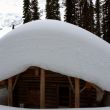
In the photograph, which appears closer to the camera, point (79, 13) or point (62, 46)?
point (62, 46)

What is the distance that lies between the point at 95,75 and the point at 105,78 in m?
0.64

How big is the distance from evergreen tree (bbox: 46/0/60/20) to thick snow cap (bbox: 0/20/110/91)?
37650mm

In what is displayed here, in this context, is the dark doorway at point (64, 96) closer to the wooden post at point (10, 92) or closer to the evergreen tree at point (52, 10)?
the wooden post at point (10, 92)

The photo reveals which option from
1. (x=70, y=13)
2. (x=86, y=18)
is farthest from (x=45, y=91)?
(x=86, y=18)

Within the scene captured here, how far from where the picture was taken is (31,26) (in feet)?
59.7

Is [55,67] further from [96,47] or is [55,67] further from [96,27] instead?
[96,27]

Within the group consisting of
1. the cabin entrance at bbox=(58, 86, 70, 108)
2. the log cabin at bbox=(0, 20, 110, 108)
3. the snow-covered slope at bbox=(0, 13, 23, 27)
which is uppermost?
the snow-covered slope at bbox=(0, 13, 23, 27)

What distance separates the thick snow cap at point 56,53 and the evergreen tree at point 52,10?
3765 centimetres

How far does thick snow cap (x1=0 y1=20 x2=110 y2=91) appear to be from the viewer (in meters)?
15.5

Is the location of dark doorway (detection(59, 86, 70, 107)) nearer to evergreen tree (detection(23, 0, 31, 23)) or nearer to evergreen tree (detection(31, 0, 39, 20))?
evergreen tree (detection(23, 0, 31, 23))

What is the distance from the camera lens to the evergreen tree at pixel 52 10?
55.5 metres

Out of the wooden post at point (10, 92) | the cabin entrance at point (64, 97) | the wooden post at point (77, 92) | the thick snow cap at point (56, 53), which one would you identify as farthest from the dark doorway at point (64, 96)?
the wooden post at point (10, 92)

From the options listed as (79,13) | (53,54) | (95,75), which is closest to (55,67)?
(53,54)

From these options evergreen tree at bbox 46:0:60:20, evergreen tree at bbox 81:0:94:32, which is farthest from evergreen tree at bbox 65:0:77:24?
evergreen tree at bbox 46:0:60:20
